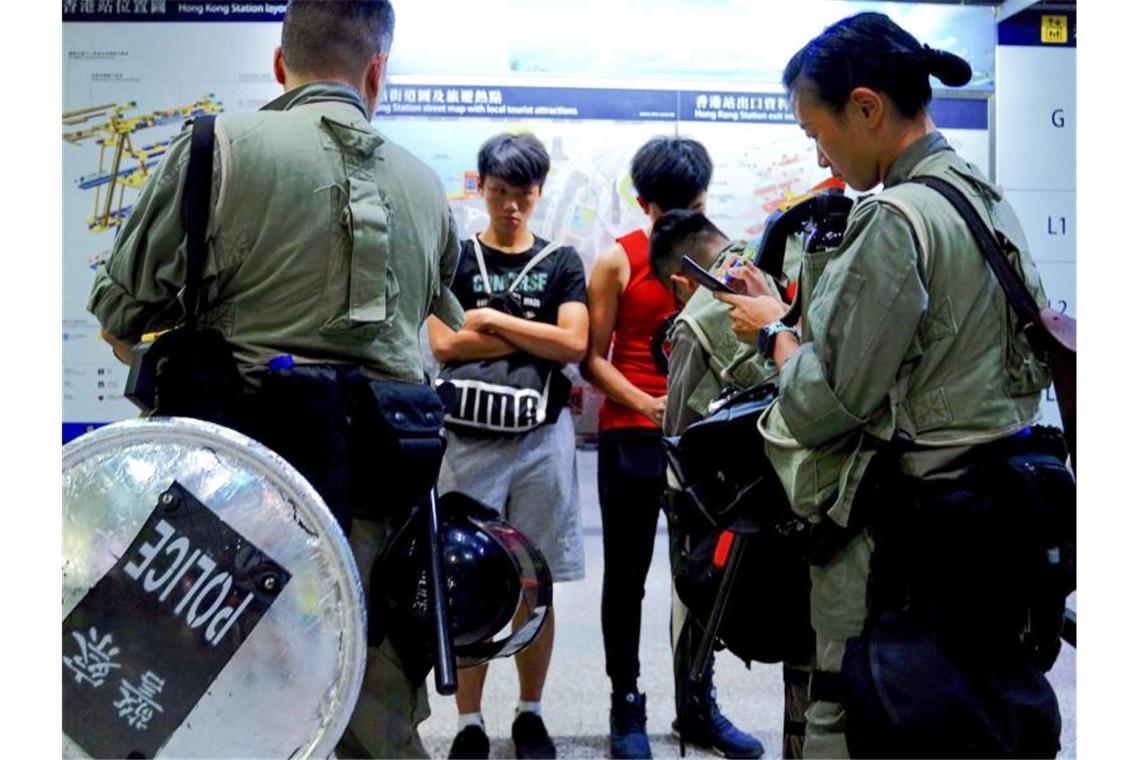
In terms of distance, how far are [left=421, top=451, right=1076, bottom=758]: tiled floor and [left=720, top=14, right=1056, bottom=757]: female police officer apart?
155 cm

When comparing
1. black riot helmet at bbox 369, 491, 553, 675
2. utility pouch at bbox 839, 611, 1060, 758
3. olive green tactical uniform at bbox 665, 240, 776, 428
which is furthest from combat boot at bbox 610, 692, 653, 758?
utility pouch at bbox 839, 611, 1060, 758

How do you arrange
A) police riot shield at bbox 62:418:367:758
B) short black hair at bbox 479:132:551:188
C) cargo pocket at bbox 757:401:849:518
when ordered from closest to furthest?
police riot shield at bbox 62:418:367:758 < cargo pocket at bbox 757:401:849:518 < short black hair at bbox 479:132:551:188

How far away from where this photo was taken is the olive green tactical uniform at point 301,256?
1.69 metres

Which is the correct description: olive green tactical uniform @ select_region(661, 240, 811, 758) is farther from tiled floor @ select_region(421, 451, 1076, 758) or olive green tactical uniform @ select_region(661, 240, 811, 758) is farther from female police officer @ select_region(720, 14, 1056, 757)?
tiled floor @ select_region(421, 451, 1076, 758)

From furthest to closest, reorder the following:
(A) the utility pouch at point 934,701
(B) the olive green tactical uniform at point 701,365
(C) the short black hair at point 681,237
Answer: (C) the short black hair at point 681,237
(B) the olive green tactical uniform at point 701,365
(A) the utility pouch at point 934,701

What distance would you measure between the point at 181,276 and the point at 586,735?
191 cm


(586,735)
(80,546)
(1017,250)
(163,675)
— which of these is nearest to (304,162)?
(80,546)

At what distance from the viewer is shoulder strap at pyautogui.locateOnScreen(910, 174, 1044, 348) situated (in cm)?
155

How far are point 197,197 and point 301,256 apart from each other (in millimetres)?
162

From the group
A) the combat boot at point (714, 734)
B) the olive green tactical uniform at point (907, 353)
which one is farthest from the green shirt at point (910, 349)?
the combat boot at point (714, 734)

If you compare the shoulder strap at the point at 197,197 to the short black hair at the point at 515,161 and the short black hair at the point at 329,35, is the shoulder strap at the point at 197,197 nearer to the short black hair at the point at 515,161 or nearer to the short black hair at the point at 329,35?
the short black hair at the point at 329,35

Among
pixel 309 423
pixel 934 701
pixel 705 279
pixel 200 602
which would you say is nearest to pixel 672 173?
pixel 705 279

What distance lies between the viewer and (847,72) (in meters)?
1.68

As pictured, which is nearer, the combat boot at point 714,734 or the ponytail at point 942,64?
the ponytail at point 942,64
